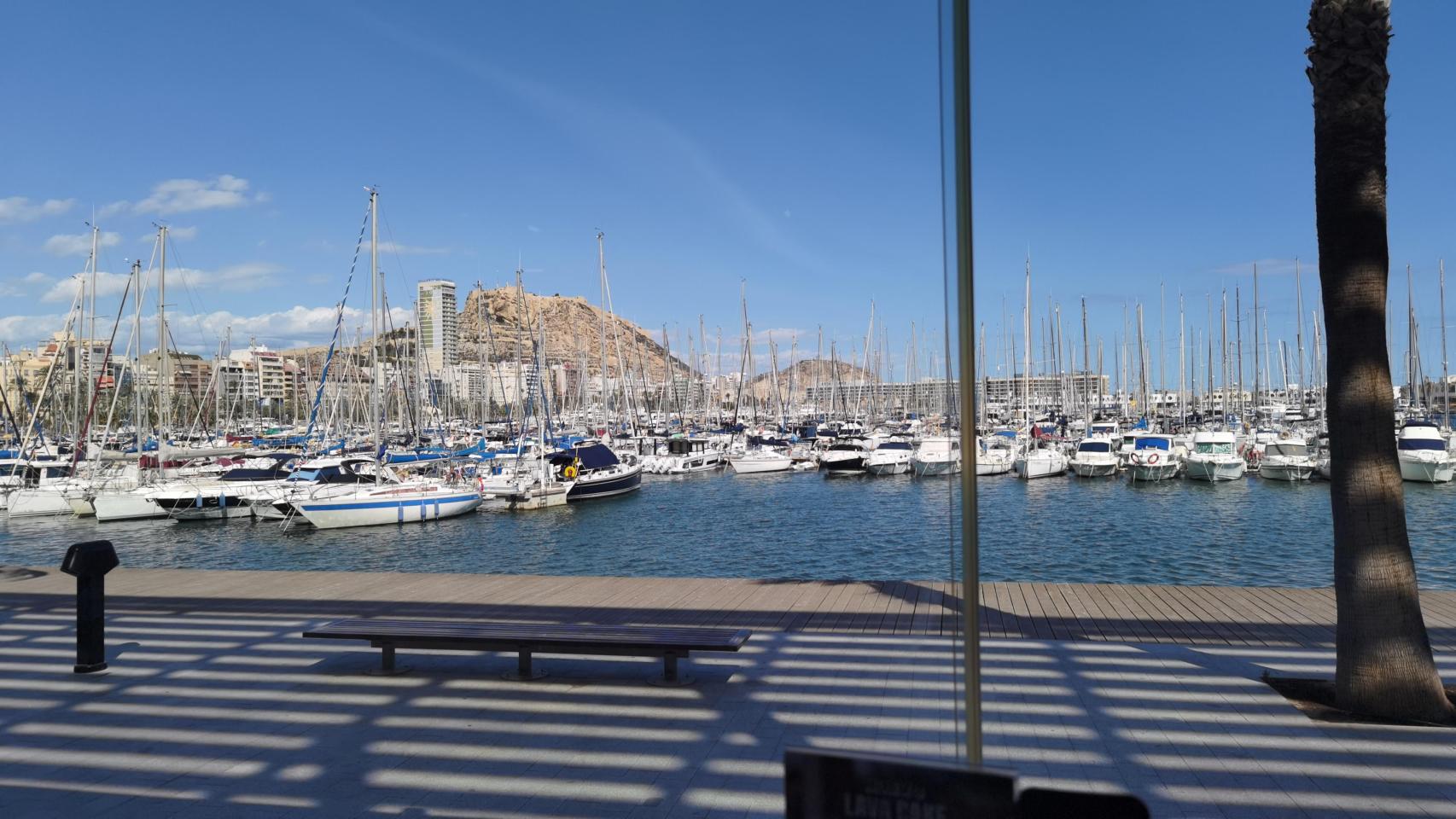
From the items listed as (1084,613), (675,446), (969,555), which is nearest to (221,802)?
(969,555)

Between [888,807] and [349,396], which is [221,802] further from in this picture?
[349,396]

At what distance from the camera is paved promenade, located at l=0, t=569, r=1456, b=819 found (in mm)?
4988

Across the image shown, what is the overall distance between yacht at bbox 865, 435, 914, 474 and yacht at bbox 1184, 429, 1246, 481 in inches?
535

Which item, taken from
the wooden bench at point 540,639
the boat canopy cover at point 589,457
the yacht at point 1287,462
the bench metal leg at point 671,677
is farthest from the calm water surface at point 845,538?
the wooden bench at point 540,639

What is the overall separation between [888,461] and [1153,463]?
13266mm

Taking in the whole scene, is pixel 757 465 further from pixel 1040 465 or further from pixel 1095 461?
pixel 1095 461

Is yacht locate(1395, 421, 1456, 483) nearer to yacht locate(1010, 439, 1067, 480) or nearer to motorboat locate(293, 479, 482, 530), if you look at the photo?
yacht locate(1010, 439, 1067, 480)

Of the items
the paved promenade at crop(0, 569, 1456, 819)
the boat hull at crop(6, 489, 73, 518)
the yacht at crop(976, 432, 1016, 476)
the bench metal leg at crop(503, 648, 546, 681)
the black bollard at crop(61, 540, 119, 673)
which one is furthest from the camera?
the yacht at crop(976, 432, 1016, 476)

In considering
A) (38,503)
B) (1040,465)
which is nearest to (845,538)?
(1040,465)

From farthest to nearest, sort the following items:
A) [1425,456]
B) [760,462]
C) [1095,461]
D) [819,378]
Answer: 1. [819,378]
2. [760,462]
3. [1095,461]
4. [1425,456]

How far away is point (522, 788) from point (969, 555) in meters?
3.60

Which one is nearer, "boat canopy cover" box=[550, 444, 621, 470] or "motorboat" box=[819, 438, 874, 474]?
"boat canopy cover" box=[550, 444, 621, 470]

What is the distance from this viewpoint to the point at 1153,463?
1580 inches

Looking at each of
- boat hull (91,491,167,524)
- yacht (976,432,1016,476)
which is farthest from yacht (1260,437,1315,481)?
boat hull (91,491,167,524)
